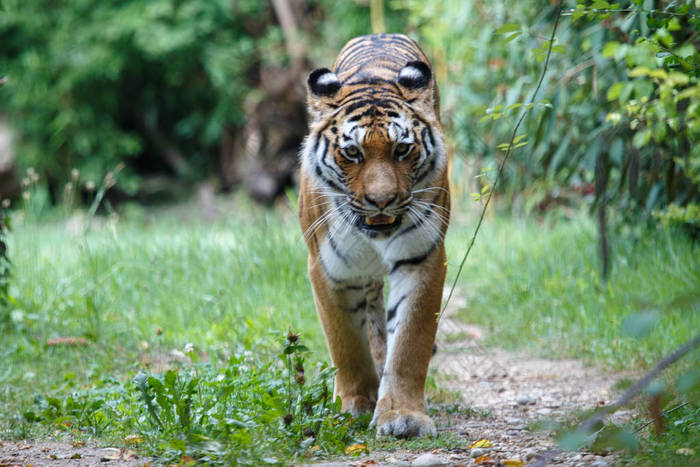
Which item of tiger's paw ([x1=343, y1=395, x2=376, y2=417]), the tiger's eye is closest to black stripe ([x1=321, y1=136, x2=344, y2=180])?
the tiger's eye

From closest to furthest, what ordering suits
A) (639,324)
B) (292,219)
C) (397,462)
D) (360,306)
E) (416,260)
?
(639,324) → (397,462) → (416,260) → (360,306) → (292,219)

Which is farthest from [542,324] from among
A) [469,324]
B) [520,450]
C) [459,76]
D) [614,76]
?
[459,76]

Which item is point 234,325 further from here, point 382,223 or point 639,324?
point 639,324

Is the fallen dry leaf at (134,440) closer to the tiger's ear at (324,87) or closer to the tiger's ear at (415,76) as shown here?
the tiger's ear at (324,87)

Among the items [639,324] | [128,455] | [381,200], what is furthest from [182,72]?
[639,324]

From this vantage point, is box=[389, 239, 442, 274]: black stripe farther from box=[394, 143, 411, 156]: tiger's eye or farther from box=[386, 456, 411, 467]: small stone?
box=[386, 456, 411, 467]: small stone

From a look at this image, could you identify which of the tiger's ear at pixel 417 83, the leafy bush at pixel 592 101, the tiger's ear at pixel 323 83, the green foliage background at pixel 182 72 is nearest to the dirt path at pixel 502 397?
the leafy bush at pixel 592 101

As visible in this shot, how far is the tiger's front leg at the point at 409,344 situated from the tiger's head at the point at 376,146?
0.27 meters

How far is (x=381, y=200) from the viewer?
335 centimetres

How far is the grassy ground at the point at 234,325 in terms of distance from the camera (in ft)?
9.62

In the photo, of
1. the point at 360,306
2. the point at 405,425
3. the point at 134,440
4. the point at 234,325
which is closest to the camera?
the point at 134,440

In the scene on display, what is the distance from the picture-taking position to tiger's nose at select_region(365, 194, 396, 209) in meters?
3.35

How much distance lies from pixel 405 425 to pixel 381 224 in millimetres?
846

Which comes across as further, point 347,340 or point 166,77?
point 166,77
